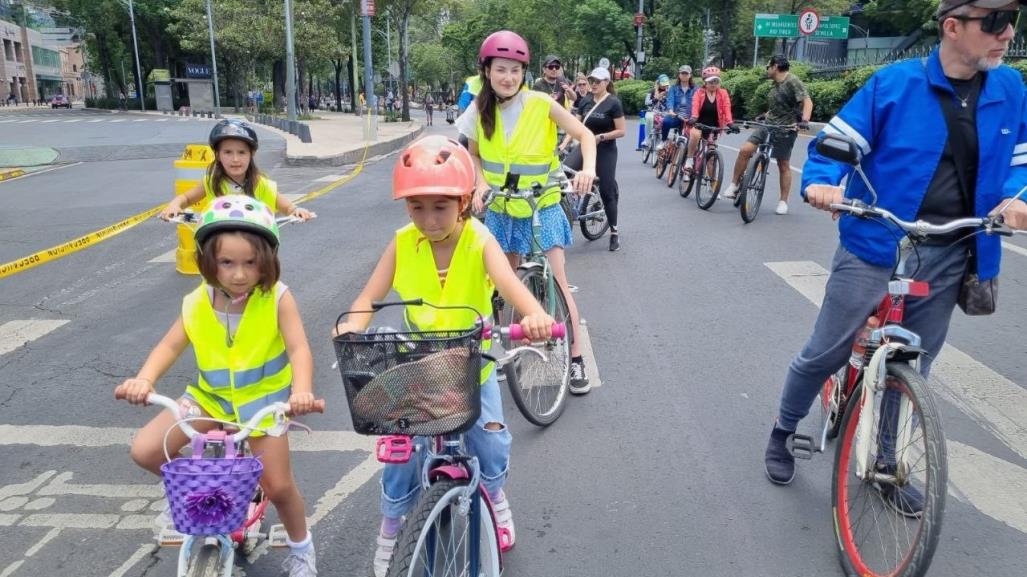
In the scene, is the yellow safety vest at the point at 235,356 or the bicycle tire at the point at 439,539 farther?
the yellow safety vest at the point at 235,356

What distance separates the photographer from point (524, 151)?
4.64 meters

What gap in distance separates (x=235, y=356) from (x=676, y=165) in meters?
11.5

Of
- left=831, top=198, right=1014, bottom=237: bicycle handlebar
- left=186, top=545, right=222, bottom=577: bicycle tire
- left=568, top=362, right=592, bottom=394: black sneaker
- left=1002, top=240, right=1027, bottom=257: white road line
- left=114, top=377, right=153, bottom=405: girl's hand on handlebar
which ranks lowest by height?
left=568, top=362, right=592, bottom=394: black sneaker

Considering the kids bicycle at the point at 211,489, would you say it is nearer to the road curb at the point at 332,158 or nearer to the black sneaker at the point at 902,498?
the black sneaker at the point at 902,498

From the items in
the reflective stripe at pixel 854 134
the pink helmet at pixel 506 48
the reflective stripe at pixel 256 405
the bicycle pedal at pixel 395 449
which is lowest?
the reflective stripe at pixel 256 405

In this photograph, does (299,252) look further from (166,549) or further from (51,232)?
(166,549)

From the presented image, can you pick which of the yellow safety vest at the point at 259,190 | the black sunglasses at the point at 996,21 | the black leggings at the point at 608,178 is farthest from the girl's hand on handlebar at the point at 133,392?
the black leggings at the point at 608,178

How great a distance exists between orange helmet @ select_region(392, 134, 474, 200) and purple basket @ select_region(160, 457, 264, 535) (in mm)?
943

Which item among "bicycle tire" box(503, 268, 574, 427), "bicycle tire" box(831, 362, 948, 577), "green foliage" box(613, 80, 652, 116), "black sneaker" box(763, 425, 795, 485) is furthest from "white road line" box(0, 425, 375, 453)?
"green foliage" box(613, 80, 652, 116)

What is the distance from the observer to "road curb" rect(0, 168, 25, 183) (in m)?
16.2

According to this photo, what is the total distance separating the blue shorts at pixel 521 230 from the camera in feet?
15.4

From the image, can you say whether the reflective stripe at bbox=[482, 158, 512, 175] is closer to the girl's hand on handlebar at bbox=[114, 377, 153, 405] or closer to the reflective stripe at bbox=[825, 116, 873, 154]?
the reflective stripe at bbox=[825, 116, 873, 154]

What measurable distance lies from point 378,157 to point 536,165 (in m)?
18.6

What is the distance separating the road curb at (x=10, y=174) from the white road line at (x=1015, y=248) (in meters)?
17.0
